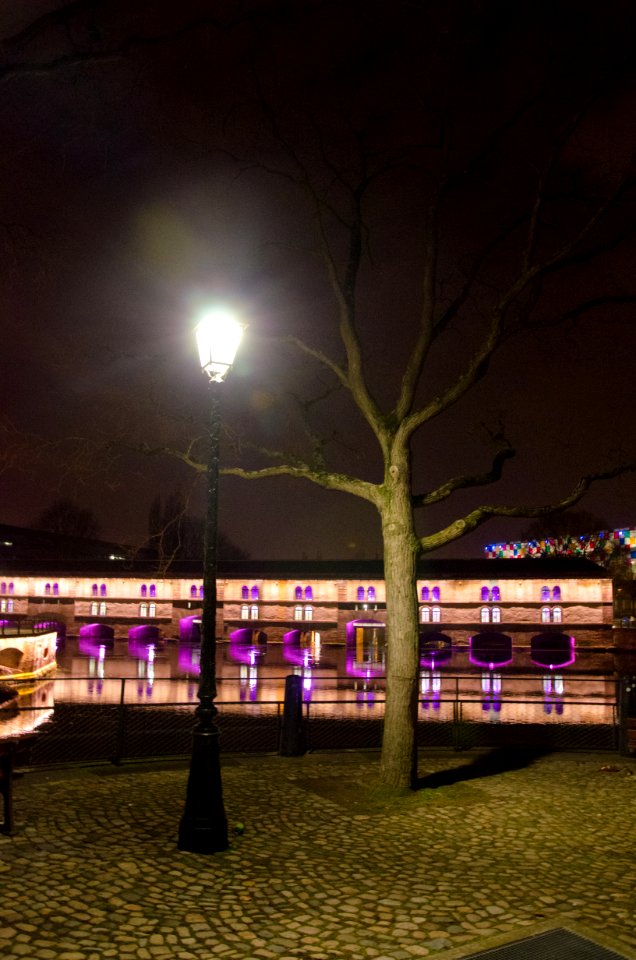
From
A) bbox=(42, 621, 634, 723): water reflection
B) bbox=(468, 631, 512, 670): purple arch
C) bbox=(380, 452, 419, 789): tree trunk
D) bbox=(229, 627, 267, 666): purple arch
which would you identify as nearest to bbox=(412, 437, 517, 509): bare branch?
bbox=(380, 452, 419, 789): tree trunk

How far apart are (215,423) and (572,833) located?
19.5ft

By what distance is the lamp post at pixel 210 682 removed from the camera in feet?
24.1

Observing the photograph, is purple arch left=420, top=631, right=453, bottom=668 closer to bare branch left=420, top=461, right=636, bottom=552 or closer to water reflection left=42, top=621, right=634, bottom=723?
water reflection left=42, top=621, right=634, bottom=723

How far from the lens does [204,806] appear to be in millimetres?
7438

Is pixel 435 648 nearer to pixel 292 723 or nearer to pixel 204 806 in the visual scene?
pixel 292 723

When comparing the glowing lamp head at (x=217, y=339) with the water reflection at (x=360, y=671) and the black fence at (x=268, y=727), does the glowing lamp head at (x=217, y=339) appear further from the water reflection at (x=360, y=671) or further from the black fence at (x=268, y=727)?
the black fence at (x=268, y=727)

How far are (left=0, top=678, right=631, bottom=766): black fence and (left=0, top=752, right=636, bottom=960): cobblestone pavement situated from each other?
10.5 meters

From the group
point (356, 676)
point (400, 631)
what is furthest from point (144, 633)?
point (400, 631)

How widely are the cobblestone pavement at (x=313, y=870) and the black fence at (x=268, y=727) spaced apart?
34.5 ft

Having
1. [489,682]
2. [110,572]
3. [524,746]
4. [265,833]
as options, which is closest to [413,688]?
[265,833]

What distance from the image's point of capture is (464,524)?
409 inches

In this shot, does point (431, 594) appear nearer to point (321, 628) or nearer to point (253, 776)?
point (321, 628)

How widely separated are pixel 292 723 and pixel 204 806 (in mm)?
4647

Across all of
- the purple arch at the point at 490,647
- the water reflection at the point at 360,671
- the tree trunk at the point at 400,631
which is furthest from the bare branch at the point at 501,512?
the purple arch at the point at 490,647
